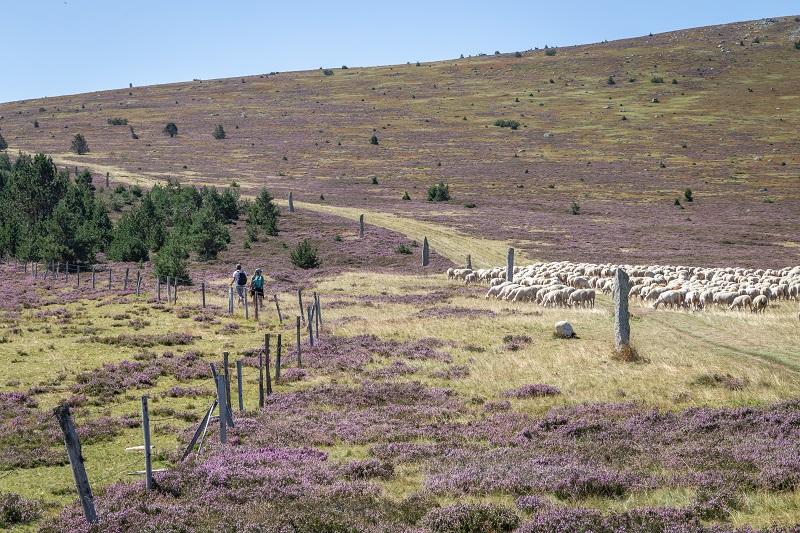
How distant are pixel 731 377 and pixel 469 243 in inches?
1752

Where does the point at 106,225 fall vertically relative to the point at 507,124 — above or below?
below

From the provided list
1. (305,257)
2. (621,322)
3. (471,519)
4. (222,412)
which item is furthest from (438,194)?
(471,519)

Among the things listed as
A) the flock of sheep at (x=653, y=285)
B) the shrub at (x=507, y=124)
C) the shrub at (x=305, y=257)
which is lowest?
the flock of sheep at (x=653, y=285)

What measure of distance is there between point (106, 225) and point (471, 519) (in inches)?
2266

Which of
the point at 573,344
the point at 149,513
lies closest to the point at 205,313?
the point at 573,344

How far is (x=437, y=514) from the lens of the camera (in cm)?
1087

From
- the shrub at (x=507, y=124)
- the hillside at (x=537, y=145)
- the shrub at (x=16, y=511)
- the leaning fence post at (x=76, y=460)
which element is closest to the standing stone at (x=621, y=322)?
the leaning fence post at (x=76, y=460)

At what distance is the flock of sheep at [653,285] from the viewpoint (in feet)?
118

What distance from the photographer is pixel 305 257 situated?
5578 centimetres

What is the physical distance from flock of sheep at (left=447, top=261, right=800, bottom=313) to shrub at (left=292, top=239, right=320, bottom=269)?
40.5 ft

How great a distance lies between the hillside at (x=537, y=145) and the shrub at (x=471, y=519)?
48326 mm

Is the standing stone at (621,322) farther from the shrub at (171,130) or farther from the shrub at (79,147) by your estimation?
the shrub at (171,130)

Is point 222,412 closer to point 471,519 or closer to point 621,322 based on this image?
point 471,519

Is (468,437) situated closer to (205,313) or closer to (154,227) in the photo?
(205,313)
